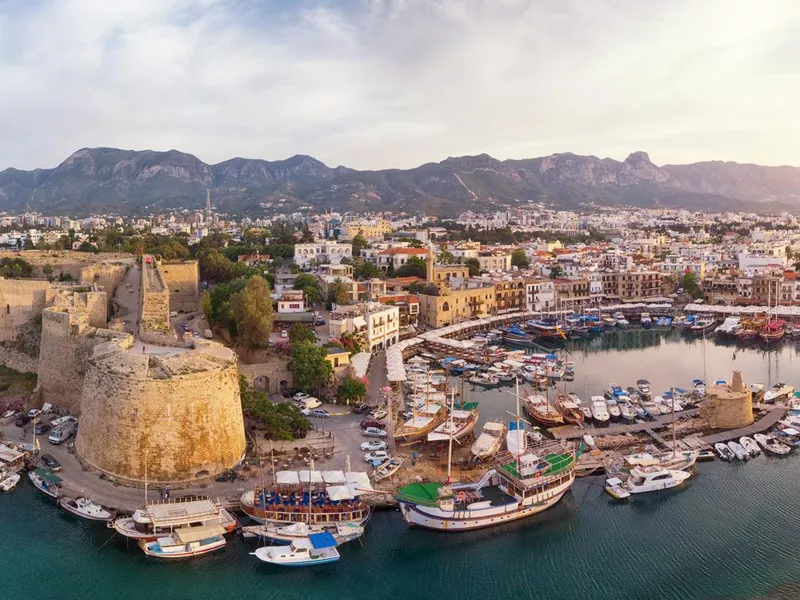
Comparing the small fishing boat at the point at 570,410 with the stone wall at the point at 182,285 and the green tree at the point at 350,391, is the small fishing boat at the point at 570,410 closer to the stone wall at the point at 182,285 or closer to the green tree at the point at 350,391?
the green tree at the point at 350,391

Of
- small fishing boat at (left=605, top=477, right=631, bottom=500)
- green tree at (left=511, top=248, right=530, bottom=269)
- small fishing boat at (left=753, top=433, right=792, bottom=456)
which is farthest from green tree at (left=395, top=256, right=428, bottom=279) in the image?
small fishing boat at (left=605, top=477, right=631, bottom=500)

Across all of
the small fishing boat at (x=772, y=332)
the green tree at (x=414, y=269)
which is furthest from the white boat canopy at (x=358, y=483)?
the green tree at (x=414, y=269)

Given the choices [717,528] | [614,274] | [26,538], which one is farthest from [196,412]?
[614,274]

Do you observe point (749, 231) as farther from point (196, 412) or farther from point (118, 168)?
point (118, 168)

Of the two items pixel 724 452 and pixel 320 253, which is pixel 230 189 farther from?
pixel 724 452

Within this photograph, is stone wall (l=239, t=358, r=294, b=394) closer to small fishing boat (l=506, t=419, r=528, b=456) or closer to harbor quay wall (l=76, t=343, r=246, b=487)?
Result: harbor quay wall (l=76, t=343, r=246, b=487)

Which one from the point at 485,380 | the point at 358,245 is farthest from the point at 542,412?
the point at 358,245
